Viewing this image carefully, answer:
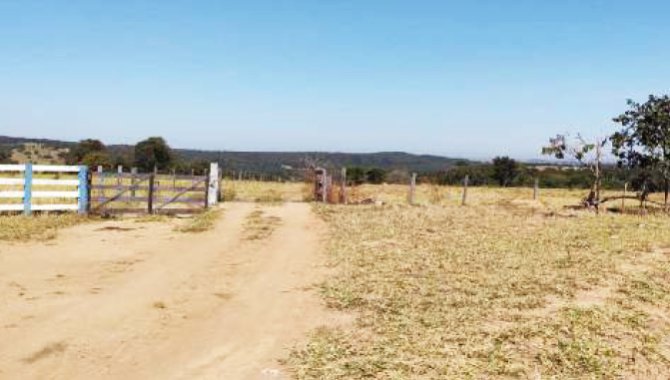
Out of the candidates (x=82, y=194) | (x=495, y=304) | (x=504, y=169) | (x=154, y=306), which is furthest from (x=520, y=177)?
(x=154, y=306)

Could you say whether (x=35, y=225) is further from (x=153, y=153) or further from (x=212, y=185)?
(x=153, y=153)

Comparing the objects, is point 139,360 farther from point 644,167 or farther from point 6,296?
point 644,167

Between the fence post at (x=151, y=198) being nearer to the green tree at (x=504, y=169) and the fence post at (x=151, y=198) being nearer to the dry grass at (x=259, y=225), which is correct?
the dry grass at (x=259, y=225)

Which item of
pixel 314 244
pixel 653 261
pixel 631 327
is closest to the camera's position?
pixel 631 327

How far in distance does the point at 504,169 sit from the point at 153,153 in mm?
39703

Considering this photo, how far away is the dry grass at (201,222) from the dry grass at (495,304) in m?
3.82

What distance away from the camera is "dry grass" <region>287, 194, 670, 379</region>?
8023 mm

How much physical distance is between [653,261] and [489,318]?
7.06 m

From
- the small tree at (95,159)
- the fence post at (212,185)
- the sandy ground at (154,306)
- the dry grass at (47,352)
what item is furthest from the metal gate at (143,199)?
the small tree at (95,159)

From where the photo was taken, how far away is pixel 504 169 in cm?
7894

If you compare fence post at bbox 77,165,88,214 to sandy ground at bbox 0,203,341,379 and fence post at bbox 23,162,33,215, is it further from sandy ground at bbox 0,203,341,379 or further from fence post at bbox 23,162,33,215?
sandy ground at bbox 0,203,341,379

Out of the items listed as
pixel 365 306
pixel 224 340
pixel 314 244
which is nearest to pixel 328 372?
pixel 224 340

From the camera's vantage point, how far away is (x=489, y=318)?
10.1 metres

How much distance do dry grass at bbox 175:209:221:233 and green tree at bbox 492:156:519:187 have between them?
58225 mm
